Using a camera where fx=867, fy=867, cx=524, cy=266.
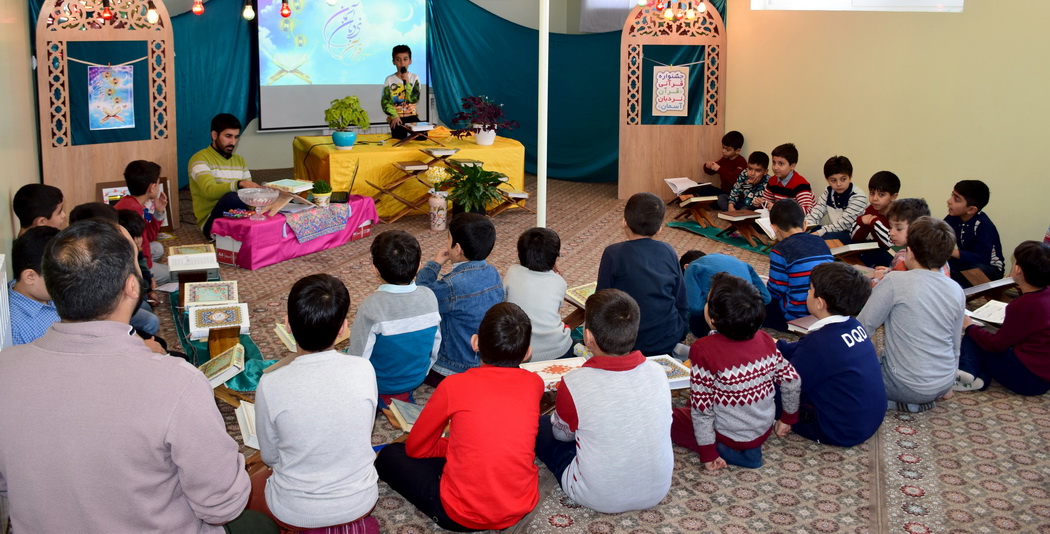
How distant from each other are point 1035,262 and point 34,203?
4.81 meters

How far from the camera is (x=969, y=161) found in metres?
6.06

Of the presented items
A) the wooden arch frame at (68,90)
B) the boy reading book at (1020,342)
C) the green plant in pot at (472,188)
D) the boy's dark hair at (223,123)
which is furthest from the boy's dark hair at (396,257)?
the wooden arch frame at (68,90)

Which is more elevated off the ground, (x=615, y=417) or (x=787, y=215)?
(x=787, y=215)

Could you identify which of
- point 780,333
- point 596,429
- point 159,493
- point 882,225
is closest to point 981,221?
point 882,225

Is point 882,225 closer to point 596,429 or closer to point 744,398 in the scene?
point 744,398

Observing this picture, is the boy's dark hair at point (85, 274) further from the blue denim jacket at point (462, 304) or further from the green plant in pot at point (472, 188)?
the green plant in pot at point (472, 188)

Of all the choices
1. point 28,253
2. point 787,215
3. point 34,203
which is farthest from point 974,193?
point 34,203

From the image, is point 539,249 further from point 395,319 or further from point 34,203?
point 34,203

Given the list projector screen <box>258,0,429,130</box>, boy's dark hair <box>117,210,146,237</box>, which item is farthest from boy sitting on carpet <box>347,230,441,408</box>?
projector screen <box>258,0,429,130</box>

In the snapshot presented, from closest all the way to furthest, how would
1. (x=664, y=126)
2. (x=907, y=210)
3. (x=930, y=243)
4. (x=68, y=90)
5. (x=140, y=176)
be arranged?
(x=930, y=243)
(x=907, y=210)
(x=140, y=176)
(x=68, y=90)
(x=664, y=126)

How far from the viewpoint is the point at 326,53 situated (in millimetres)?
9789

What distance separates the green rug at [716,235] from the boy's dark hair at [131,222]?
4.35m

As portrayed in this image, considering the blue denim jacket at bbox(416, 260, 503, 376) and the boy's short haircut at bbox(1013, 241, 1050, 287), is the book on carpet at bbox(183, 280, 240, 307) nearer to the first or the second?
the blue denim jacket at bbox(416, 260, 503, 376)

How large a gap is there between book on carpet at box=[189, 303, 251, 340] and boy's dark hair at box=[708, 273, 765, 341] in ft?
7.08
